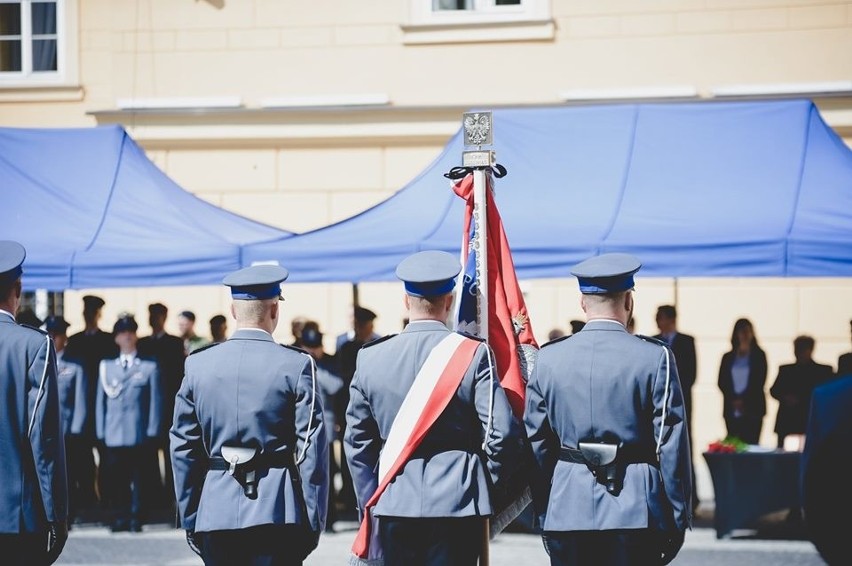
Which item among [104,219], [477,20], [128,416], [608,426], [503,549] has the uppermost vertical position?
[477,20]

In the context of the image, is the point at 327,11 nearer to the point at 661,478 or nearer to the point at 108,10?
the point at 108,10

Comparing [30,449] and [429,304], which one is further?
[30,449]

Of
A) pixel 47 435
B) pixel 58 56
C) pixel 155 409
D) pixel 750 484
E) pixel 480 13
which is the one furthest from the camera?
pixel 58 56

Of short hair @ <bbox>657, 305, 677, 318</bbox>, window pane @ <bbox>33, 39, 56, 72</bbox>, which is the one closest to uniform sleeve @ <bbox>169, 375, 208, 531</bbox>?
short hair @ <bbox>657, 305, 677, 318</bbox>

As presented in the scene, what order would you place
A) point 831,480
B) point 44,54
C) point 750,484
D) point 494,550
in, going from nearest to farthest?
1. point 831,480
2. point 494,550
3. point 750,484
4. point 44,54

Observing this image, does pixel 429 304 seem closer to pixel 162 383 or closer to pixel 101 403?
pixel 162 383

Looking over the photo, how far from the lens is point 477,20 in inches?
550

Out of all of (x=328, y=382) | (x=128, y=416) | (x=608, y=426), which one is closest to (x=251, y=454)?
(x=608, y=426)

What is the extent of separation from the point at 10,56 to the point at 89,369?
5.40 meters

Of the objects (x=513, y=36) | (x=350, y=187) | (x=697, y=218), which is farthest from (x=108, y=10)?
(x=697, y=218)

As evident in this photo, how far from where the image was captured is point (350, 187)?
46.2ft

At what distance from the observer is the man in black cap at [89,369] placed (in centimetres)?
1127

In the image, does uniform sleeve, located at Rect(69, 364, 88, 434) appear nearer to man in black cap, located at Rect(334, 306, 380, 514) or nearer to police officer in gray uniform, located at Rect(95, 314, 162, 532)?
police officer in gray uniform, located at Rect(95, 314, 162, 532)

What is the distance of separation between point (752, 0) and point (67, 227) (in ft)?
23.2
